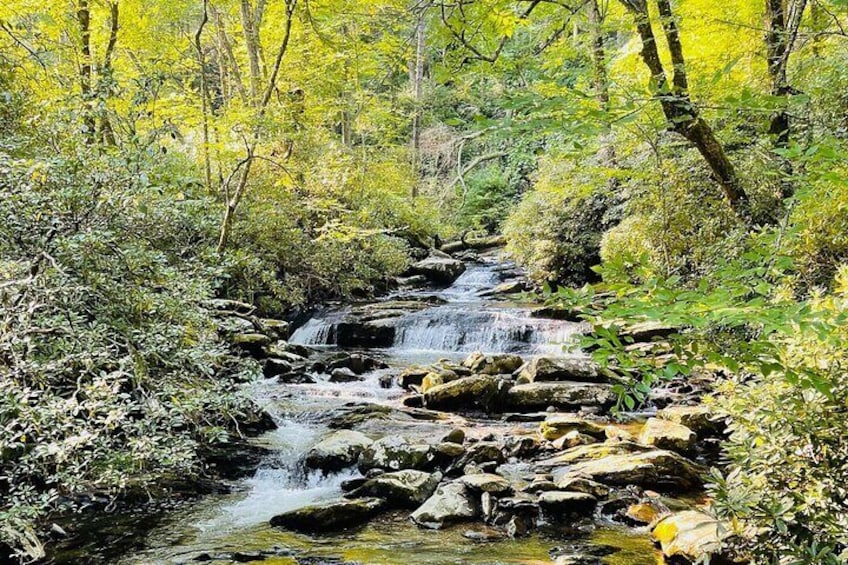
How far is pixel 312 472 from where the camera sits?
6.78 m

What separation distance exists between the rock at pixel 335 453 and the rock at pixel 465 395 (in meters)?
2.23

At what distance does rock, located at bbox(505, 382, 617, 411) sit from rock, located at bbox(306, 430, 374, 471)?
2.78 m

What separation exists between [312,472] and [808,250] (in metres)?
6.51

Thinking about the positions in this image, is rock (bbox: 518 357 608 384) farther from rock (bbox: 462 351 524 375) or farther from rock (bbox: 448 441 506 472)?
rock (bbox: 448 441 506 472)

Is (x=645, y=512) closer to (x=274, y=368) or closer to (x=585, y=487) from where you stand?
(x=585, y=487)

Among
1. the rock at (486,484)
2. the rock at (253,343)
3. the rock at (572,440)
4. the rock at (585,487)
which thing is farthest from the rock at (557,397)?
the rock at (253,343)

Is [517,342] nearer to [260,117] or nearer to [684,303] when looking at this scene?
[260,117]

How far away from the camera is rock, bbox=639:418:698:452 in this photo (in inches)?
270

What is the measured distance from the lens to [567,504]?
5.55 m

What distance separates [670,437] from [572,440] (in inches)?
43.5

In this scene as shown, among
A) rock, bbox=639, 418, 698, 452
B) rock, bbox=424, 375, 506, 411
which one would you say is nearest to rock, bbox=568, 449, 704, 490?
rock, bbox=639, 418, 698, 452

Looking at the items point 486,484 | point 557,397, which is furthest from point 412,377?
point 486,484


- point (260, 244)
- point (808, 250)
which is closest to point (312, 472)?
point (808, 250)

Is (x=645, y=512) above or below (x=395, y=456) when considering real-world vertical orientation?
below
